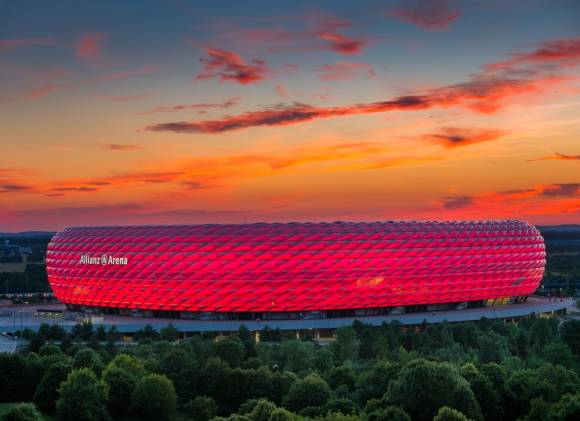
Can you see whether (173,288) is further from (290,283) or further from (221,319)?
(290,283)

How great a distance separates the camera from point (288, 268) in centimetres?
10150

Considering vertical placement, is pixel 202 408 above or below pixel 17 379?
below

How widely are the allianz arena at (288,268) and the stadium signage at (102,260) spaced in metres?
0.13

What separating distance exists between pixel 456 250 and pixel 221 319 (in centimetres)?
3207

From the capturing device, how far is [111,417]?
161ft

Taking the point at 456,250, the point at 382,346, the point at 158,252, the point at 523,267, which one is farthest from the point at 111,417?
the point at 523,267

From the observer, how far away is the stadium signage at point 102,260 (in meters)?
108

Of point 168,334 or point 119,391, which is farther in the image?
point 168,334

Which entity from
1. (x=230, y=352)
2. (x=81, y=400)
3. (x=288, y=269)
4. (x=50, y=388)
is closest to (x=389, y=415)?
(x=81, y=400)

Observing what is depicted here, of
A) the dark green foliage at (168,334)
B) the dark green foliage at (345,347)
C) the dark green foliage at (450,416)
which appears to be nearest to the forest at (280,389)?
the dark green foliage at (450,416)

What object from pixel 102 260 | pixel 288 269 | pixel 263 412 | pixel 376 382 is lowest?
pixel 376 382

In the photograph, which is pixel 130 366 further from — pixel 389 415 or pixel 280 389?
pixel 389 415

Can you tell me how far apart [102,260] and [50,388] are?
59.8 meters

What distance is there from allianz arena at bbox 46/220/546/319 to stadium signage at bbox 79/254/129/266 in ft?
0.44
